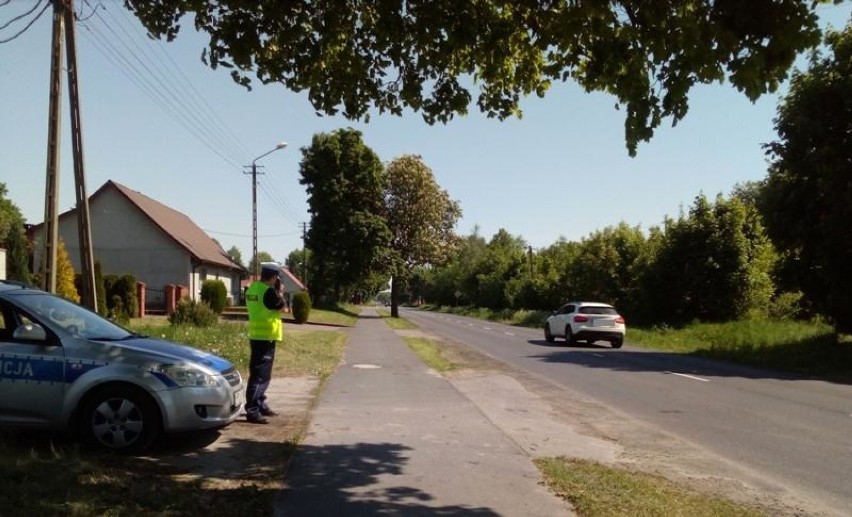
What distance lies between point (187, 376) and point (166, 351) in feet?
1.32

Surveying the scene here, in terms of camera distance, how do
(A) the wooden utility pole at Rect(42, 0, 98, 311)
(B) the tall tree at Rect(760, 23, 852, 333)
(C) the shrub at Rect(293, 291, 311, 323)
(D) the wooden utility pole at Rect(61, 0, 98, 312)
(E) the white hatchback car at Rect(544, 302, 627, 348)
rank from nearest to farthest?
(A) the wooden utility pole at Rect(42, 0, 98, 311) < (D) the wooden utility pole at Rect(61, 0, 98, 312) < (B) the tall tree at Rect(760, 23, 852, 333) < (E) the white hatchback car at Rect(544, 302, 627, 348) < (C) the shrub at Rect(293, 291, 311, 323)

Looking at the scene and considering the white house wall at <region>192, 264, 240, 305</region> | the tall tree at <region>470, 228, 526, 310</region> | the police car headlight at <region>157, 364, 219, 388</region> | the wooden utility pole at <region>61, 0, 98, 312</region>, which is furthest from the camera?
the tall tree at <region>470, 228, 526, 310</region>

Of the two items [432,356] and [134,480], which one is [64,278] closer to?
[432,356]

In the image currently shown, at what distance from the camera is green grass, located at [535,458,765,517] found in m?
5.34

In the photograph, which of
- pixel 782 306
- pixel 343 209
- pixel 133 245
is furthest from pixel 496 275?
pixel 782 306

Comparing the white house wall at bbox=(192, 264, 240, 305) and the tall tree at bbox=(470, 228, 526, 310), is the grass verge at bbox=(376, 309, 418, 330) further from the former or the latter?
the tall tree at bbox=(470, 228, 526, 310)

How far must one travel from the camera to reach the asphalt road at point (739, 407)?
7230 millimetres

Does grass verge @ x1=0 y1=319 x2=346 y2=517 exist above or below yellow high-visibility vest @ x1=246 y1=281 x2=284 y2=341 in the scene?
below

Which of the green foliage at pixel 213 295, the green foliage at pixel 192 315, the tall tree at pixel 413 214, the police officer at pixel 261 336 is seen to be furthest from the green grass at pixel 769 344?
the tall tree at pixel 413 214

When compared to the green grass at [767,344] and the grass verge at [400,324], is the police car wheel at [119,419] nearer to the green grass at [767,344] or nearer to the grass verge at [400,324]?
the green grass at [767,344]

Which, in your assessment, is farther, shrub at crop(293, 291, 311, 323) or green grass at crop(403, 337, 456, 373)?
shrub at crop(293, 291, 311, 323)

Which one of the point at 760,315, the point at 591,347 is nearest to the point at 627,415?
the point at 591,347

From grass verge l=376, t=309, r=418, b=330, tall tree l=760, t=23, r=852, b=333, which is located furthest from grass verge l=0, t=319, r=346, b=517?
grass verge l=376, t=309, r=418, b=330

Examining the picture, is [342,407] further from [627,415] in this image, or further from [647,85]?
[647,85]
